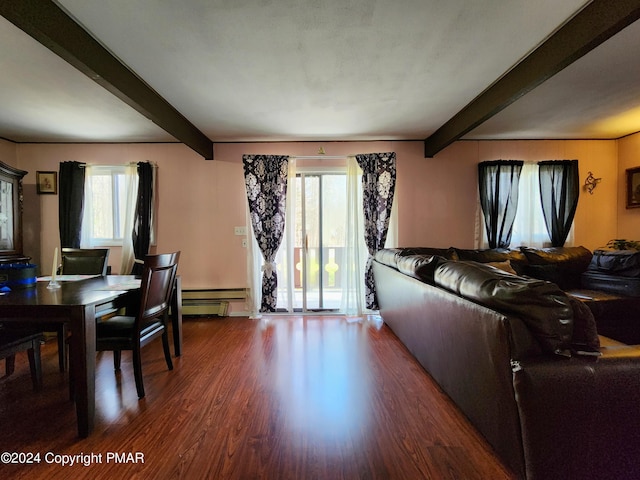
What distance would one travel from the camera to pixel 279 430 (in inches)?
65.9

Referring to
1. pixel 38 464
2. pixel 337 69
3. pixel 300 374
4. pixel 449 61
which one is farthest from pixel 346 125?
pixel 38 464

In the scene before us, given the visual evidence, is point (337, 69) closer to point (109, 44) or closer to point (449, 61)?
point (449, 61)

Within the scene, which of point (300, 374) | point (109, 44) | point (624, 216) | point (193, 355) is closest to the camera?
point (109, 44)

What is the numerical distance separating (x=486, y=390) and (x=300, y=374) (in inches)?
53.7

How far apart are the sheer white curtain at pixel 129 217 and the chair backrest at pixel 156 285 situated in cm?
193

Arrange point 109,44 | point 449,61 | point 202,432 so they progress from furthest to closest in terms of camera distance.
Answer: point 449,61 < point 109,44 < point 202,432

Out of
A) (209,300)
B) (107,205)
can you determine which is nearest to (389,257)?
(209,300)

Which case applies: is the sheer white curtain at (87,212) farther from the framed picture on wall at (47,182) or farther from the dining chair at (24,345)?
the dining chair at (24,345)

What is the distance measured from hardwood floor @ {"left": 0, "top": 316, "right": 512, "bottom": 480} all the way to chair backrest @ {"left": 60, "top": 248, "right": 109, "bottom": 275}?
796 mm

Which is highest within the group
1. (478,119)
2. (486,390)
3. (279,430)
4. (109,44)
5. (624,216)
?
(109,44)

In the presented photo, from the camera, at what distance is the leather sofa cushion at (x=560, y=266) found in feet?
11.4

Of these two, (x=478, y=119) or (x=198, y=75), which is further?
(x=478, y=119)

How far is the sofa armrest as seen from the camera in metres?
1.13

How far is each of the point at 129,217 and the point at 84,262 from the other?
1.05 m
